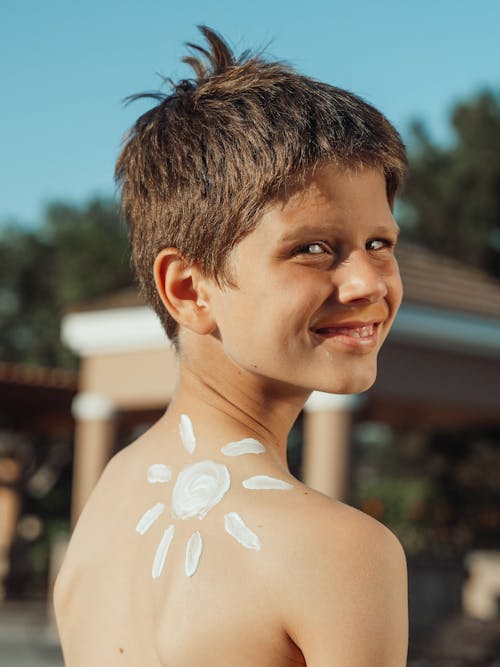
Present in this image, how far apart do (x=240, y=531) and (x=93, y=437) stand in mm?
13343

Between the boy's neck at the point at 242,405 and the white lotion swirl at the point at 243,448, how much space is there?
1 cm

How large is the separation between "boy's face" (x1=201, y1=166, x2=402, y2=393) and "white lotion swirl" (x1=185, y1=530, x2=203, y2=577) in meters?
0.22

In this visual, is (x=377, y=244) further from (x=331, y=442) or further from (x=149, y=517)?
(x=331, y=442)

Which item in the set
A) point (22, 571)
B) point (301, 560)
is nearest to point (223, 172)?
point (301, 560)

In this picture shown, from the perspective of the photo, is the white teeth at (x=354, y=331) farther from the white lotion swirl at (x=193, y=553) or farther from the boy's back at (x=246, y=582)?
the white lotion swirl at (x=193, y=553)

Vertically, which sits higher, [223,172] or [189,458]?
[223,172]

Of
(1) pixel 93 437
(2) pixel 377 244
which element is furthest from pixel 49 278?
(2) pixel 377 244

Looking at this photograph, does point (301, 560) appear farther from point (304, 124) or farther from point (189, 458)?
point (304, 124)

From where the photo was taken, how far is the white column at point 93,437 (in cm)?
1437

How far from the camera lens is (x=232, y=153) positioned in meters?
1.45

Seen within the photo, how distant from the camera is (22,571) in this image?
19.2m

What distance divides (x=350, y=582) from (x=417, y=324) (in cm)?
1183

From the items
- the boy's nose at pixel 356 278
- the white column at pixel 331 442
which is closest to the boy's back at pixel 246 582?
the boy's nose at pixel 356 278

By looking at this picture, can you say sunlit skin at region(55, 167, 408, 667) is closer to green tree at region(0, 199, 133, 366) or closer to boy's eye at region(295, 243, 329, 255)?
boy's eye at region(295, 243, 329, 255)
